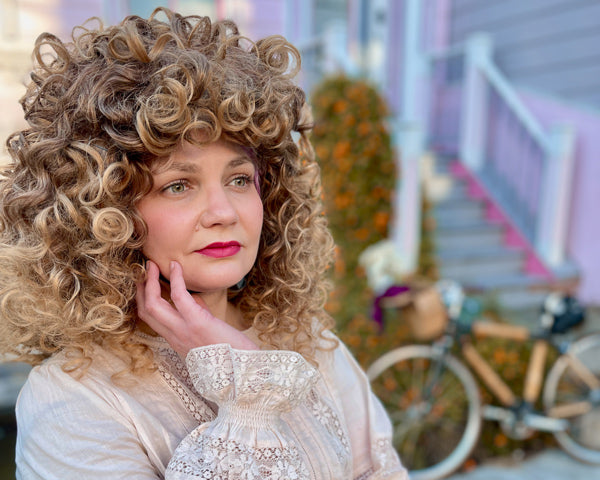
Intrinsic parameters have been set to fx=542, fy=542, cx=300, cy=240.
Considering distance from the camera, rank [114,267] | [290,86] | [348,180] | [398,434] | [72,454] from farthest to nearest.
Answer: [348,180] → [398,434] → [290,86] → [114,267] → [72,454]

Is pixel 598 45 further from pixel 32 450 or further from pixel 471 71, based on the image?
pixel 32 450

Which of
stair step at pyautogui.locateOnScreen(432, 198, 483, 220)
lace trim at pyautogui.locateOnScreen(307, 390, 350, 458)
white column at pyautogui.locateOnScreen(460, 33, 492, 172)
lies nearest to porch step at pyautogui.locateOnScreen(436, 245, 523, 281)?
stair step at pyautogui.locateOnScreen(432, 198, 483, 220)

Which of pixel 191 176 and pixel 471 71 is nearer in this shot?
pixel 191 176

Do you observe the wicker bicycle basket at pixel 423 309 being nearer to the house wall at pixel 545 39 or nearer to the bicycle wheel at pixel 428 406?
the bicycle wheel at pixel 428 406

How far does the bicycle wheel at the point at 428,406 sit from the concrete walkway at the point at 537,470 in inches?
6.9

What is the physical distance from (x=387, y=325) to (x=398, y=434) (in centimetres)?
72

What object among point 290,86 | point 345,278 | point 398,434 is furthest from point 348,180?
point 290,86

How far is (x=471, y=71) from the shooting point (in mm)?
5410

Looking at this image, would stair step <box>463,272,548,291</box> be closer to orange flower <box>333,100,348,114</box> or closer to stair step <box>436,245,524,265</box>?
stair step <box>436,245,524,265</box>

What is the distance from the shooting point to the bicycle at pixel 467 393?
3.24m

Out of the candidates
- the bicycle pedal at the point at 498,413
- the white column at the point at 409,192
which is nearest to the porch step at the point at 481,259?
the white column at the point at 409,192

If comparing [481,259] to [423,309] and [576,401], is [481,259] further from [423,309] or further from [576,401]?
[423,309]

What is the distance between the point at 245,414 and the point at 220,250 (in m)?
0.30

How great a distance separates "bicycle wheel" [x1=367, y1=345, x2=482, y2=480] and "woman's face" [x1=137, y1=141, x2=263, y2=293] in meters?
2.51
